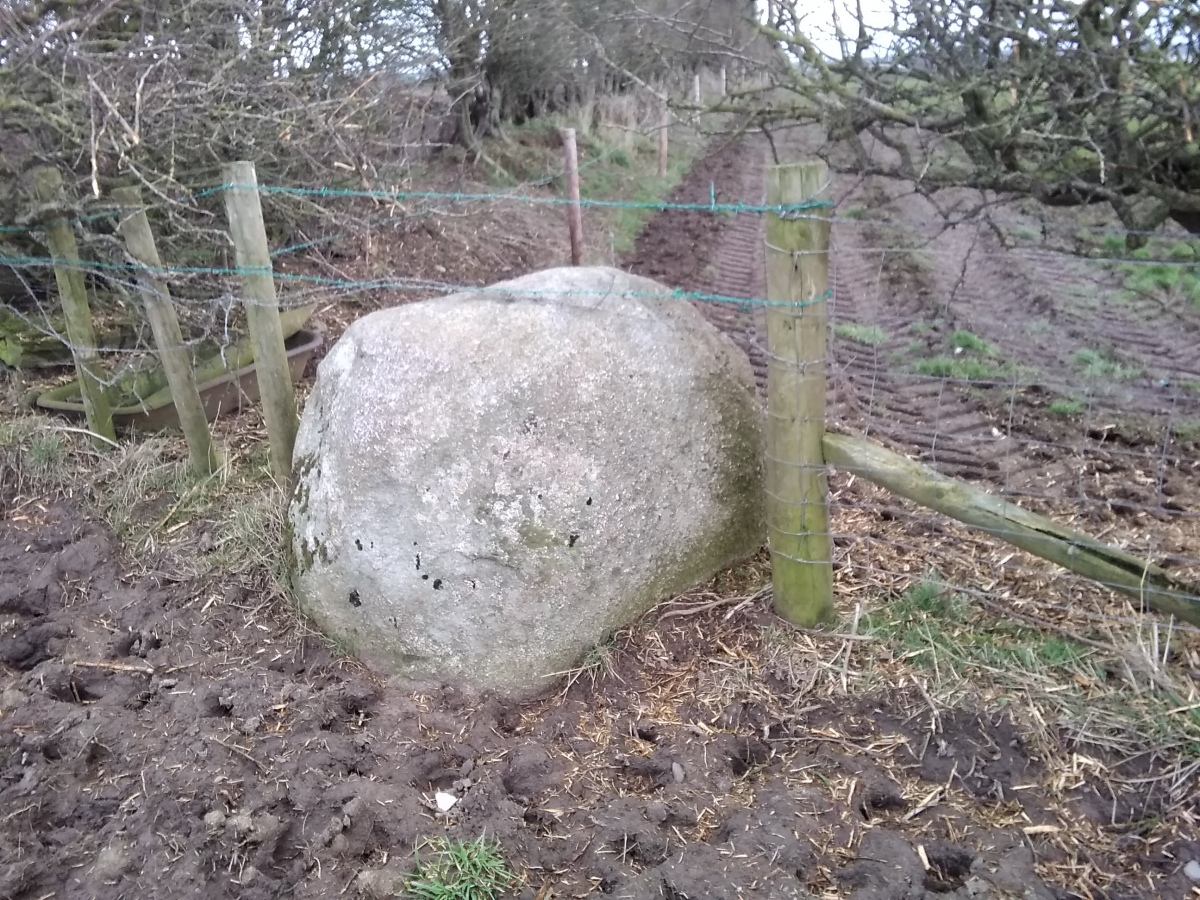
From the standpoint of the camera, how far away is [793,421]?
3.31 m

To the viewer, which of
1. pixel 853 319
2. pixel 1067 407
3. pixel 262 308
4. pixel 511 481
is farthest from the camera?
pixel 853 319

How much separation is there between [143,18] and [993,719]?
504 centimetres

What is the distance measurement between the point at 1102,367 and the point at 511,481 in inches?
185

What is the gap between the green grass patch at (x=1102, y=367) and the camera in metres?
6.02

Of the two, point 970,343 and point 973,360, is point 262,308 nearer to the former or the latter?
point 973,360

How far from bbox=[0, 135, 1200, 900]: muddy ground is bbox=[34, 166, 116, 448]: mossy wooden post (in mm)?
1366

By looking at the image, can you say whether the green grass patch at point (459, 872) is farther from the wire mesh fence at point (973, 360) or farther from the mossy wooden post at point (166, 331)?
the mossy wooden post at point (166, 331)

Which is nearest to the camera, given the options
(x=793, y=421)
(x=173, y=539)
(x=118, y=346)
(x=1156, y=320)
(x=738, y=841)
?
(x=738, y=841)

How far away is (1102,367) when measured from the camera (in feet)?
20.4

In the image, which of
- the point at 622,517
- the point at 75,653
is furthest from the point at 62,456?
the point at 622,517

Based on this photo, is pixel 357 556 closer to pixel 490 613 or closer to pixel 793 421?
pixel 490 613

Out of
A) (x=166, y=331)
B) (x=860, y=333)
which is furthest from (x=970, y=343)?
(x=166, y=331)

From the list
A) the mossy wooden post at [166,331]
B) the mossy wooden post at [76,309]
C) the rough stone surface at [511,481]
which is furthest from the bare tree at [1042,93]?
the mossy wooden post at [76,309]

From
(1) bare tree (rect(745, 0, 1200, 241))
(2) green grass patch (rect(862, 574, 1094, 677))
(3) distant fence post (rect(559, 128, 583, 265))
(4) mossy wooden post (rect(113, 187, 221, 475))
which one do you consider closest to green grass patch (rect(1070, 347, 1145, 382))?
(1) bare tree (rect(745, 0, 1200, 241))
